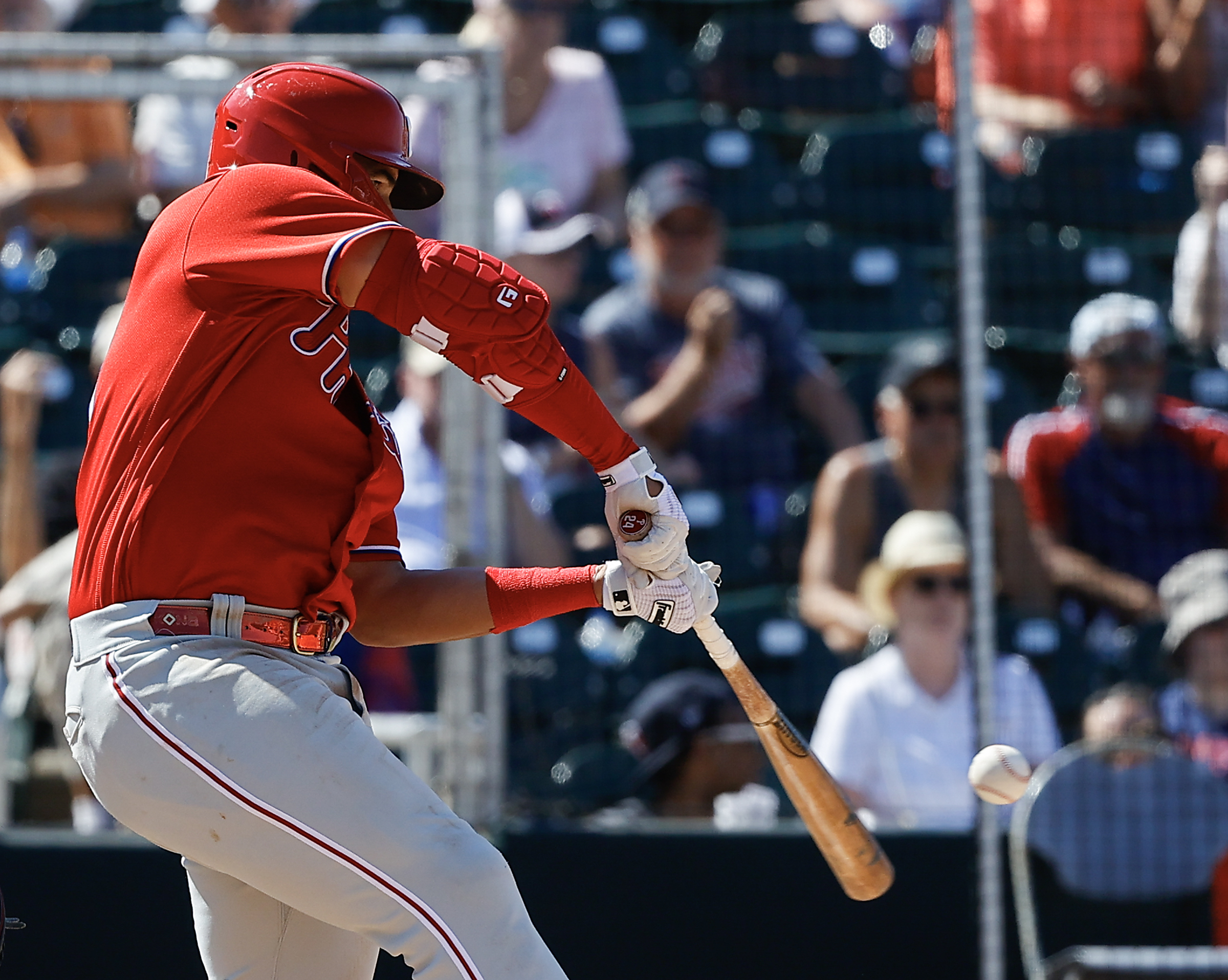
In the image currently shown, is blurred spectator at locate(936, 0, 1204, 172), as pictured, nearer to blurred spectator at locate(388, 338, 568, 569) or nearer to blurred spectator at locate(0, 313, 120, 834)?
blurred spectator at locate(388, 338, 568, 569)

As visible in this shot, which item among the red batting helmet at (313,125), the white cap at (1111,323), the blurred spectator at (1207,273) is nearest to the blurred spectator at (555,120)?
the white cap at (1111,323)

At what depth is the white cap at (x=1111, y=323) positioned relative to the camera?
459cm

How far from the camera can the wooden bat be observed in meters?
2.41

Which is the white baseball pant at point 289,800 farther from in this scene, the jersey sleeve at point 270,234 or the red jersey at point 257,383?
the jersey sleeve at point 270,234

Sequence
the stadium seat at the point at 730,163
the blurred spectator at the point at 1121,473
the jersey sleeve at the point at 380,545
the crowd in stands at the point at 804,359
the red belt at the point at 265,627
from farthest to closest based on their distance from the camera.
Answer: the stadium seat at the point at 730,163 < the blurred spectator at the point at 1121,473 < the crowd in stands at the point at 804,359 < the jersey sleeve at the point at 380,545 < the red belt at the point at 265,627

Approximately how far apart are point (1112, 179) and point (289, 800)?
14.5 feet

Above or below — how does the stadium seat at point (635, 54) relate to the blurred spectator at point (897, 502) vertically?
above

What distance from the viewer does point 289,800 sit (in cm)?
196

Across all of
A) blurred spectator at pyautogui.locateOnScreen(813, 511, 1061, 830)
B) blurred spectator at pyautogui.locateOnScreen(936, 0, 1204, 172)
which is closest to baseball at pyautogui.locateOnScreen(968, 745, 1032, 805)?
blurred spectator at pyautogui.locateOnScreen(813, 511, 1061, 830)

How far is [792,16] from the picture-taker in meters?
5.89

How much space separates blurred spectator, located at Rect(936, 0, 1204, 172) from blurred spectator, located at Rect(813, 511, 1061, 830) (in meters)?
2.00

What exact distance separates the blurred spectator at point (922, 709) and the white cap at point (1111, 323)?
83cm

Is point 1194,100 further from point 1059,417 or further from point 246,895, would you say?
point 246,895

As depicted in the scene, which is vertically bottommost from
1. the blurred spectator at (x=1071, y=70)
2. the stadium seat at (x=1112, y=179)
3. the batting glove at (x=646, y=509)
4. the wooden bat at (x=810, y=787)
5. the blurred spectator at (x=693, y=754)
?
the blurred spectator at (x=693, y=754)
